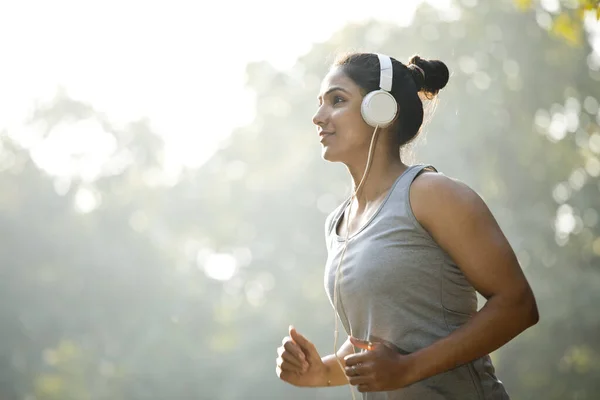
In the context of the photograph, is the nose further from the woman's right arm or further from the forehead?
the woman's right arm

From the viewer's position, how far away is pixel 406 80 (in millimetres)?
2633

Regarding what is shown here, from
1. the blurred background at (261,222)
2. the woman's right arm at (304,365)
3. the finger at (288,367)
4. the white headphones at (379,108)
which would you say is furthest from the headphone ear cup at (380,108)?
the blurred background at (261,222)

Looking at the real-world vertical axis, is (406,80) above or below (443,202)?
above

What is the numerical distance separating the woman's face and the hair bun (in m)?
0.23

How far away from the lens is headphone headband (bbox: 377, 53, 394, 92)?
2.55 m

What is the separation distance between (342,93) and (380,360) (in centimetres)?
96

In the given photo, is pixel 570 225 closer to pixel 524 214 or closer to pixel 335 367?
pixel 524 214

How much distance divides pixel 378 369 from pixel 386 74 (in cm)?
101

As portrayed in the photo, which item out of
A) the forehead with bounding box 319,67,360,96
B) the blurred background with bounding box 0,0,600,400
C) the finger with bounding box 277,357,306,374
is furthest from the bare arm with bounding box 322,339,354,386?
the blurred background with bounding box 0,0,600,400

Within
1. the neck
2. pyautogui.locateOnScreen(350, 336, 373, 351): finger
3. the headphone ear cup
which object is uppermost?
the headphone ear cup

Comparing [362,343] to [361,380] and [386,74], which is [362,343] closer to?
[361,380]

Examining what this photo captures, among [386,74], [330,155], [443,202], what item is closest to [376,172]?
[330,155]

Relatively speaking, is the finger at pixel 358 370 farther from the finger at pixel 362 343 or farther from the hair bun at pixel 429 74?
the hair bun at pixel 429 74

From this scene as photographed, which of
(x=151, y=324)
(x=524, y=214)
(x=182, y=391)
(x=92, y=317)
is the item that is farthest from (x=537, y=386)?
(x=92, y=317)
